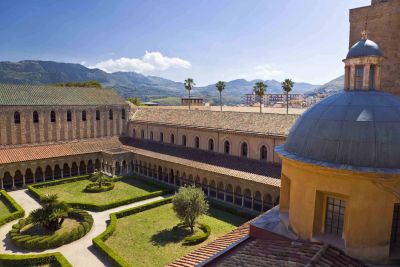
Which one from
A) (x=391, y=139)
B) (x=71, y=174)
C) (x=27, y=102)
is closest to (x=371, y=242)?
(x=391, y=139)

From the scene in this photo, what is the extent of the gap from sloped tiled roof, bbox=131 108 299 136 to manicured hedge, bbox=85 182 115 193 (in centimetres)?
1249

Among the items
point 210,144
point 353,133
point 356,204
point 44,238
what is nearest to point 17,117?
point 44,238

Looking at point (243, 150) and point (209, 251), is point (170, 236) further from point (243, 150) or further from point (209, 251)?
point (243, 150)

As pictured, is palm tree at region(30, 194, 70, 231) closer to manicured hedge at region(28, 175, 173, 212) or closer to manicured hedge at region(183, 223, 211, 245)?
manicured hedge at region(28, 175, 173, 212)

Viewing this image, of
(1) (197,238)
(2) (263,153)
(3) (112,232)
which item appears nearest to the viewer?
(1) (197,238)

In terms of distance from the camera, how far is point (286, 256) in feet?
31.9

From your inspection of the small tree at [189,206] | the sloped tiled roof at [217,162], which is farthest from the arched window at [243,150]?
the small tree at [189,206]

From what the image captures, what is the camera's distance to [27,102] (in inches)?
1676

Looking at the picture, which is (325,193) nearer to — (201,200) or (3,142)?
(201,200)

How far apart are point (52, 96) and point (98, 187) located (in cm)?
1870

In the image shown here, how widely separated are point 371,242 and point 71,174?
142ft

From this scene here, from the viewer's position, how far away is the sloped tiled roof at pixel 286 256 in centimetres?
924

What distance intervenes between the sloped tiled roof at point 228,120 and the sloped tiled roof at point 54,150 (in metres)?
7.22

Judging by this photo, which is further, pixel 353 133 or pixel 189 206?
pixel 189 206
